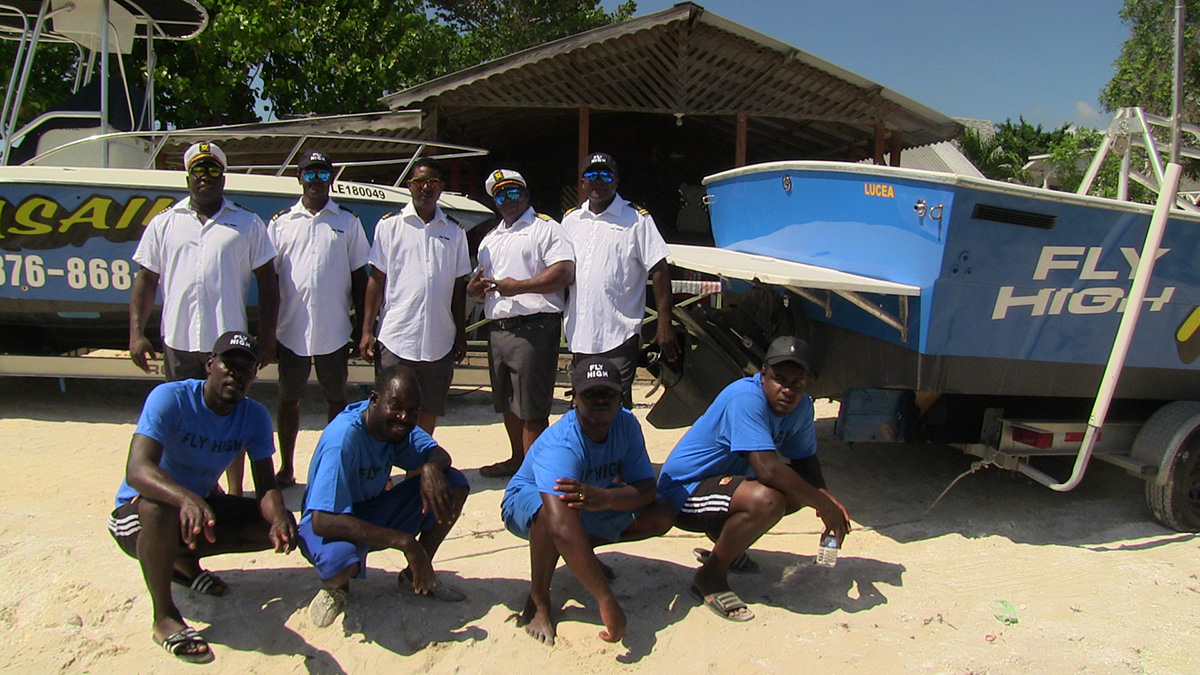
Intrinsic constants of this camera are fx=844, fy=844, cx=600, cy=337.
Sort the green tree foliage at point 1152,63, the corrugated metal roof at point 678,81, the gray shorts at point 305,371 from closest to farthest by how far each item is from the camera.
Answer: the gray shorts at point 305,371, the corrugated metal roof at point 678,81, the green tree foliage at point 1152,63

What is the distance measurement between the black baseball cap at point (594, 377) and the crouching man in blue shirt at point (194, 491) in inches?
43.4

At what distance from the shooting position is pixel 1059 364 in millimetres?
4148

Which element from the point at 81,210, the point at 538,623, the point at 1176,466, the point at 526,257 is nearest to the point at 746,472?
the point at 538,623

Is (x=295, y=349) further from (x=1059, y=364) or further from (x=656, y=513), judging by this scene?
(x=1059, y=364)

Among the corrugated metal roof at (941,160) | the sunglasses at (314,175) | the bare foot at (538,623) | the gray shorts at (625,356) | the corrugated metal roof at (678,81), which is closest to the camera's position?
the bare foot at (538,623)

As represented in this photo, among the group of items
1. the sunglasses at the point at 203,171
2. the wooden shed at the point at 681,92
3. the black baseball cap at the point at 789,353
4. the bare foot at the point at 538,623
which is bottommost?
the bare foot at the point at 538,623

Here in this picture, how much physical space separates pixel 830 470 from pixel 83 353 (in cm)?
642

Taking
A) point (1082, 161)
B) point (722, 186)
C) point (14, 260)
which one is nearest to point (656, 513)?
point (722, 186)

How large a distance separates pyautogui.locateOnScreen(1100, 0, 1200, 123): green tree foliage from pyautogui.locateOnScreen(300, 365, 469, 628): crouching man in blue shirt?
16508 mm

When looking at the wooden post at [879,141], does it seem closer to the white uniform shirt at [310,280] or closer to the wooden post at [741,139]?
the wooden post at [741,139]

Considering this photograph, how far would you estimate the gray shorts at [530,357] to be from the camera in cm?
433

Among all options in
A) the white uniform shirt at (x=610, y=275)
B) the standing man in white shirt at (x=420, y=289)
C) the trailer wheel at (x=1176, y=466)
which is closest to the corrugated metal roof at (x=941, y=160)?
the trailer wheel at (x=1176, y=466)

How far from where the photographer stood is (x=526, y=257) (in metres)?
4.32

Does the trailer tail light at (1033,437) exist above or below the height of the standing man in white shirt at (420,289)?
below
